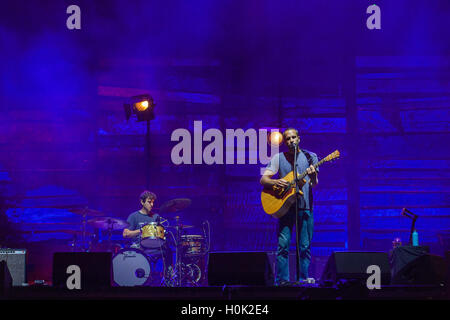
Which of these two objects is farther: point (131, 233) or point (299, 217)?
point (131, 233)

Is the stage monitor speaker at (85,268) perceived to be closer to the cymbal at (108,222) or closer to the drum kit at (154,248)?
the drum kit at (154,248)

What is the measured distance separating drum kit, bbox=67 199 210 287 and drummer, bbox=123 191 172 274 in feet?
0.21

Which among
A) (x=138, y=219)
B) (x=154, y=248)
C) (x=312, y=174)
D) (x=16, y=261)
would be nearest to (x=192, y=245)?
(x=154, y=248)

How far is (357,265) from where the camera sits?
5.27 m

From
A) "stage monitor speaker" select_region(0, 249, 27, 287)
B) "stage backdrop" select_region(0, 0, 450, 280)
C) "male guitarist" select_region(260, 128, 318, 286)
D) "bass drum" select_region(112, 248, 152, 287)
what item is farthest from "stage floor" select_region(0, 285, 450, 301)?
"stage backdrop" select_region(0, 0, 450, 280)

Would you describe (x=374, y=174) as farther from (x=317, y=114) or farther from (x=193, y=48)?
(x=193, y=48)

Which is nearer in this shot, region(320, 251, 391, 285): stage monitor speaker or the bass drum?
region(320, 251, 391, 285): stage monitor speaker

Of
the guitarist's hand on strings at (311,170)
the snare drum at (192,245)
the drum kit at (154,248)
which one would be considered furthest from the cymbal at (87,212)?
the guitarist's hand on strings at (311,170)

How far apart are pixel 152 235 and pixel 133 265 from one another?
49cm

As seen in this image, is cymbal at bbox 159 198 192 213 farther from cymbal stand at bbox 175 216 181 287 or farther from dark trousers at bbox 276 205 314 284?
dark trousers at bbox 276 205 314 284

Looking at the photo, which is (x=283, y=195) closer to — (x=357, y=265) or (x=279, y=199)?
(x=279, y=199)

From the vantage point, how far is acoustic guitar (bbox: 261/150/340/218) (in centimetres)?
663

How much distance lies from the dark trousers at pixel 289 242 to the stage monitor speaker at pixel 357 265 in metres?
1.16

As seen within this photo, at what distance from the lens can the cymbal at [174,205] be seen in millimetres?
8414
